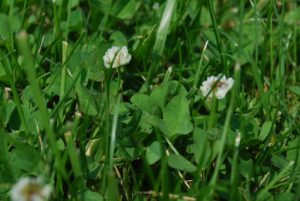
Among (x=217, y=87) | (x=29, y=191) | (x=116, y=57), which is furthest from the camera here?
(x=116, y=57)

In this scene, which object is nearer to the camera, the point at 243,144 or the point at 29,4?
the point at 243,144

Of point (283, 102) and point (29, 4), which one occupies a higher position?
point (29, 4)

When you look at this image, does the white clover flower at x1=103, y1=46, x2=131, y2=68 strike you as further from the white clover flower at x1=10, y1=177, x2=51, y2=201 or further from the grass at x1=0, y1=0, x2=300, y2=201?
the white clover flower at x1=10, y1=177, x2=51, y2=201

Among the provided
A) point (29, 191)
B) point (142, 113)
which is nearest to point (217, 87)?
point (142, 113)

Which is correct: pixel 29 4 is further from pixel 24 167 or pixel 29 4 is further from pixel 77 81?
pixel 24 167

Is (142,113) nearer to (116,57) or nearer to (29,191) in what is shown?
(116,57)

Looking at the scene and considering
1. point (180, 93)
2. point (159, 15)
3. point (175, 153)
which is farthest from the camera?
point (159, 15)

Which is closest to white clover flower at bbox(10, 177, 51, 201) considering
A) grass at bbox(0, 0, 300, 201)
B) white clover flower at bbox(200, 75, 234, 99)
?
grass at bbox(0, 0, 300, 201)

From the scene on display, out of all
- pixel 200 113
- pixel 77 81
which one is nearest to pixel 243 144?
pixel 200 113
